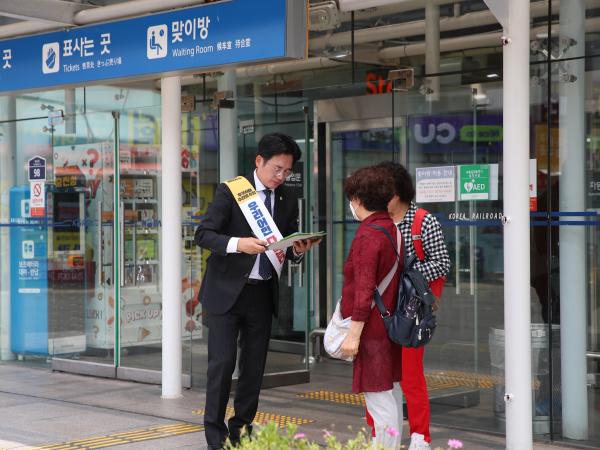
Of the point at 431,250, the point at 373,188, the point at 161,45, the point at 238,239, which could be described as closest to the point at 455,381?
the point at 431,250

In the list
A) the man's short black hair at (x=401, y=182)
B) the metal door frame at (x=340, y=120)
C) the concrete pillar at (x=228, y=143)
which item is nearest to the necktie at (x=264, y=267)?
the man's short black hair at (x=401, y=182)

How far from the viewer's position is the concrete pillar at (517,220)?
6090mm

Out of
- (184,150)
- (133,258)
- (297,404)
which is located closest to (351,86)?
(184,150)

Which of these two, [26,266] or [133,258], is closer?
[133,258]

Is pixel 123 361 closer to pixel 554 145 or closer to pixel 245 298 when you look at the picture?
pixel 245 298

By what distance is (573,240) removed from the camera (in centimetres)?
674

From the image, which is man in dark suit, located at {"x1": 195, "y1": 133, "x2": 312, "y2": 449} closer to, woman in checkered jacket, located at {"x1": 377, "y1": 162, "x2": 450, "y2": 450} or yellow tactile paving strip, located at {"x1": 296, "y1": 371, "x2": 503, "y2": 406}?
woman in checkered jacket, located at {"x1": 377, "y1": 162, "x2": 450, "y2": 450}

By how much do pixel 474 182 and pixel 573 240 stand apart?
0.79m

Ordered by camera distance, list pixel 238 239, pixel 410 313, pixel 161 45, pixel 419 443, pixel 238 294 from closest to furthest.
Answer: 1. pixel 410 313
2. pixel 238 239
3. pixel 238 294
4. pixel 419 443
5. pixel 161 45

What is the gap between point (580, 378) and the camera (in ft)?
22.0

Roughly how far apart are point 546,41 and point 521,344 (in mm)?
2074

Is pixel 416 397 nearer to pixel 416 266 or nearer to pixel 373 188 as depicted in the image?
pixel 416 266

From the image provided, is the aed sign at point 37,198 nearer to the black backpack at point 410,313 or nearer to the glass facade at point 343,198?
the glass facade at point 343,198

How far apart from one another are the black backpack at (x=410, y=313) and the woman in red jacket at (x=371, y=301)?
4cm
